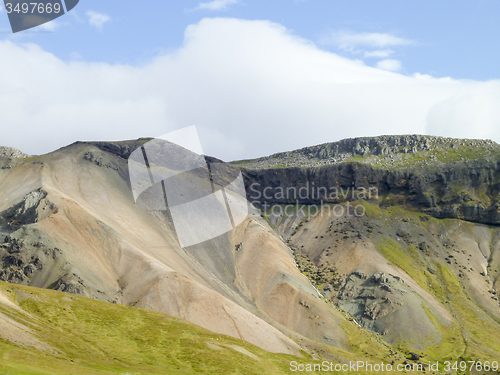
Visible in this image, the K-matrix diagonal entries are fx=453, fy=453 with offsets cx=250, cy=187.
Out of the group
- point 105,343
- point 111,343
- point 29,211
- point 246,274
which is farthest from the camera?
point 246,274

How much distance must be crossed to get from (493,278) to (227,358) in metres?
144

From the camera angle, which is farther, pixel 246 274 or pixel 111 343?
pixel 246 274

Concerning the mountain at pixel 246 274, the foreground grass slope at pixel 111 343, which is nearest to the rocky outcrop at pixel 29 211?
the mountain at pixel 246 274

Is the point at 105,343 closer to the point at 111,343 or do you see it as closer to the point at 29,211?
the point at 111,343

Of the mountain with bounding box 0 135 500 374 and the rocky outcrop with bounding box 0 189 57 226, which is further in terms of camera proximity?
the rocky outcrop with bounding box 0 189 57 226

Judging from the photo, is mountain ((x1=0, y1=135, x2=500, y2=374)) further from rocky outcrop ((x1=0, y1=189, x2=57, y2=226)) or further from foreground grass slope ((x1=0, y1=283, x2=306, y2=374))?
foreground grass slope ((x1=0, y1=283, x2=306, y2=374))

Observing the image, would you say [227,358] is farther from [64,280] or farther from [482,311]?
[482,311]

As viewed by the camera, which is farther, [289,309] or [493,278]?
[493,278]

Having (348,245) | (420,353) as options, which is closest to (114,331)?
(420,353)

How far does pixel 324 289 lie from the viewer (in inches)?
6752

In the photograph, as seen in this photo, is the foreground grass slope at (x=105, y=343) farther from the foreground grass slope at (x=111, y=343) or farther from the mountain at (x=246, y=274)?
the mountain at (x=246, y=274)

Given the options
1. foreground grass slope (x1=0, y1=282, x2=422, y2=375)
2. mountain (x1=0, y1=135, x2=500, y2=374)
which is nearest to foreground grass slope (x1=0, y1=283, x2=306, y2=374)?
foreground grass slope (x1=0, y1=282, x2=422, y2=375)
